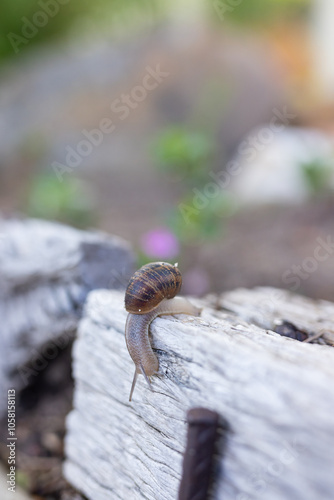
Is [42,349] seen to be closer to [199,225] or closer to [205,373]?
[205,373]

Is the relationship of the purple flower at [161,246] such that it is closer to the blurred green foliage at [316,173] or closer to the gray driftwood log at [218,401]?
the gray driftwood log at [218,401]

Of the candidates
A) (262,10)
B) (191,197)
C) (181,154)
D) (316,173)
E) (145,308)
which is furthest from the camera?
(262,10)

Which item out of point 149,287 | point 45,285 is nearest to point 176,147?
point 45,285

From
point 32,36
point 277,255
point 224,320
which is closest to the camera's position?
point 224,320

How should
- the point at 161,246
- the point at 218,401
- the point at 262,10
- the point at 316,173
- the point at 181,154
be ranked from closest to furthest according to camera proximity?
the point at 218,401, the point at 161,246, the point at 181,154, the point at 316,173, the point at 262,10

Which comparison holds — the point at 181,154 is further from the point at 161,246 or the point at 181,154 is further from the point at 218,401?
the point at 218,401

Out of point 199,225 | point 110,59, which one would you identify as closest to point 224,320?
point 199,225

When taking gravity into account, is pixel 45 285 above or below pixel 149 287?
below
